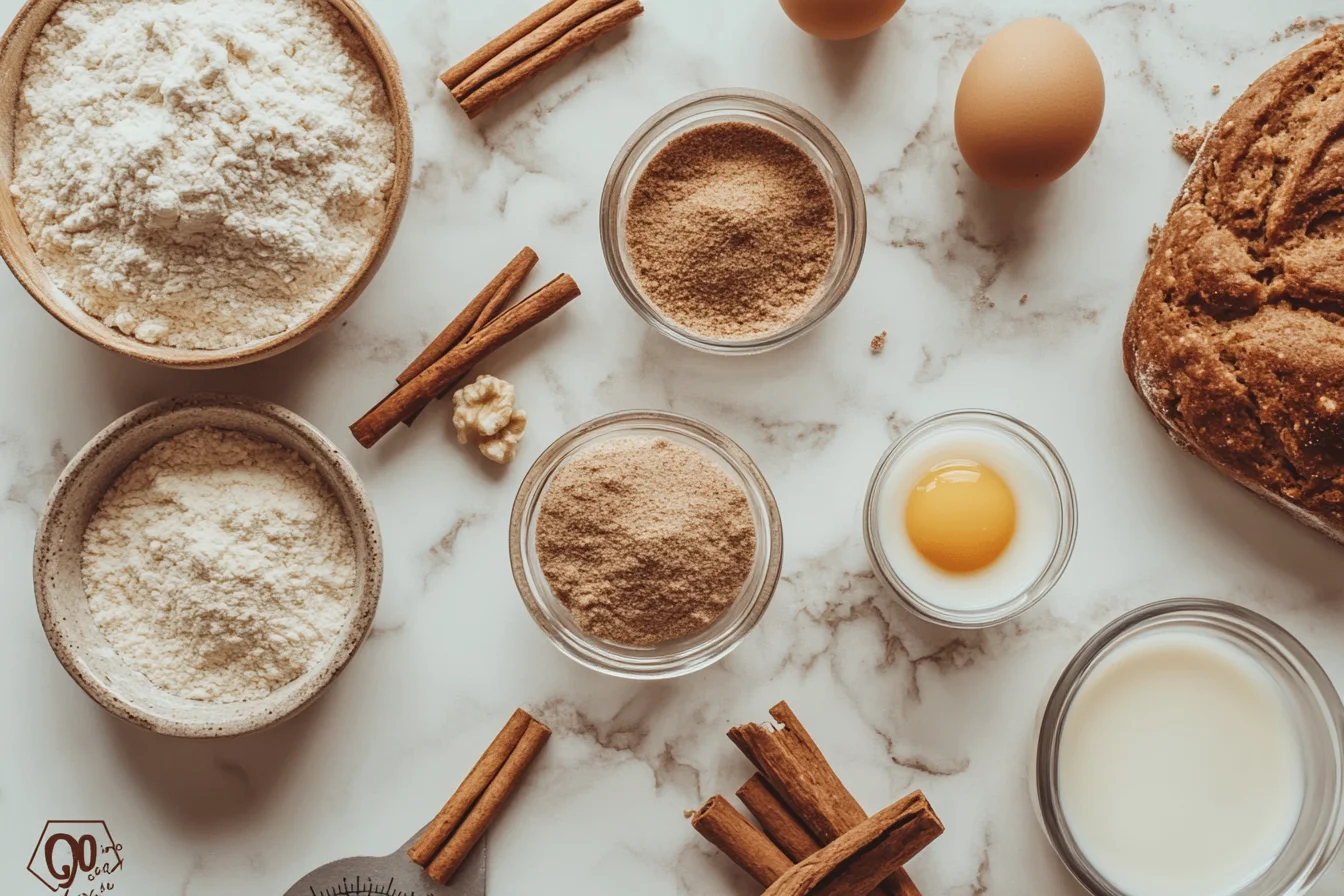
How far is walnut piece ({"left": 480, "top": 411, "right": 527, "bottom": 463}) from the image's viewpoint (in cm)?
157

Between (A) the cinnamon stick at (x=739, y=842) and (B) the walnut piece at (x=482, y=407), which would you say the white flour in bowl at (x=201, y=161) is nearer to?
(B) the walnut piece at (x=482, y=407)

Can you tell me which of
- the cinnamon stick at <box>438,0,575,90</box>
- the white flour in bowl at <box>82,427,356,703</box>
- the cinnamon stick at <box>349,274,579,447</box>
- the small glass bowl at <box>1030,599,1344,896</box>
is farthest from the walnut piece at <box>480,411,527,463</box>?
the small glass bowl at <box>1030,599,1344,896</box>

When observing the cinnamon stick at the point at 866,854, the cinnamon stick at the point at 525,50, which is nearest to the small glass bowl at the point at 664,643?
the cinnamon stick at the point at 866,854

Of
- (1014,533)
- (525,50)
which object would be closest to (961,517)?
(1014,533)

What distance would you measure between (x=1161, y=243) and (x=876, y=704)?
863 mm

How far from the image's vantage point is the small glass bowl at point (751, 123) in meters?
1.50

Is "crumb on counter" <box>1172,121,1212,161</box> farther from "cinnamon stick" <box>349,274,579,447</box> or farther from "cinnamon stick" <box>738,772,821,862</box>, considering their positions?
"cinnamon stick" <box>738,772,821,862</box>

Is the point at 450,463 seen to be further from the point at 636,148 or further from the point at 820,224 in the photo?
the point at 820,224

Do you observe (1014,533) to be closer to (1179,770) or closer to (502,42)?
(1179,770)

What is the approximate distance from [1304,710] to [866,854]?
0.72 meters

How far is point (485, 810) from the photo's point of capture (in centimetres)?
155

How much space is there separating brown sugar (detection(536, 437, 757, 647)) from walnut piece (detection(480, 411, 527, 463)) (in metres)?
Result: 0.12

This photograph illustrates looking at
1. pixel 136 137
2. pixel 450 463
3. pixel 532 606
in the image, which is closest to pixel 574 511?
pixel 532 606

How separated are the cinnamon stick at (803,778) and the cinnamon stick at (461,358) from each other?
0.73 meters
